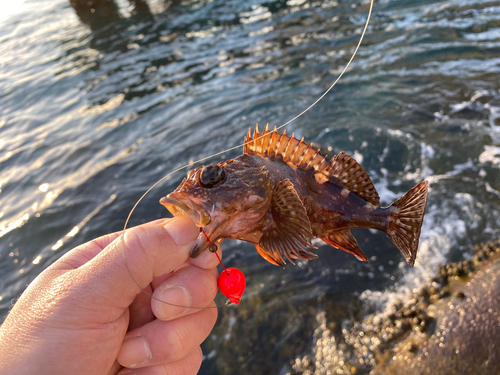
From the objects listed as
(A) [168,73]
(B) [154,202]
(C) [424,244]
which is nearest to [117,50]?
(A) [168,73]

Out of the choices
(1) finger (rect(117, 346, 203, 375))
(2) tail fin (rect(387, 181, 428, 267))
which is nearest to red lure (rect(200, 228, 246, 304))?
(1) finger (rect(117, 346, 203, 375))

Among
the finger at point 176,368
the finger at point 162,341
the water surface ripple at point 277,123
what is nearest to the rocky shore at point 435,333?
the water surface ripple at point 277,123

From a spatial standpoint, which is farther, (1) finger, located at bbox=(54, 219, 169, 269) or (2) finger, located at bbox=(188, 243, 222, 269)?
(2) finger, located at bbox=(188, 243, 222, 269)

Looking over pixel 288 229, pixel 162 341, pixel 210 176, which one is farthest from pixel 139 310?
pixel 288 229

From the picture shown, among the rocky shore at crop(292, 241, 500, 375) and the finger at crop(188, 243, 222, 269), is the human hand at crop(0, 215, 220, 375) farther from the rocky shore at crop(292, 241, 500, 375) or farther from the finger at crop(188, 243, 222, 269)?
the rocky shore at crop(292, 241, 500, 375)

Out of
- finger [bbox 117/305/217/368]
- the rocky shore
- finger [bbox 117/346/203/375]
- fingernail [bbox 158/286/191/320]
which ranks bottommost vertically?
the rocky shore

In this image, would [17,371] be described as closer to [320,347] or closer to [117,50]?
[320,347]

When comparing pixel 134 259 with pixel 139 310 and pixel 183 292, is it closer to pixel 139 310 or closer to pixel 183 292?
pixel 183 292

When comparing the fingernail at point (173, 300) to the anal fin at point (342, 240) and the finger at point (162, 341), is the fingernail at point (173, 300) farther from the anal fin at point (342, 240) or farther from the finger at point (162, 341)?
the anal fin at point (342, 240)
